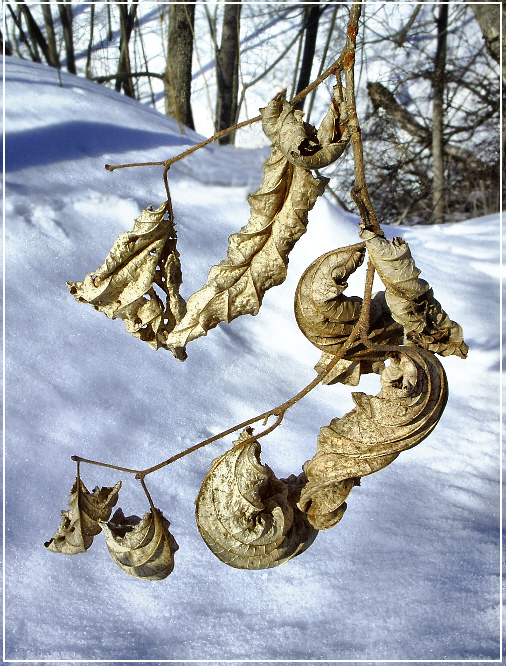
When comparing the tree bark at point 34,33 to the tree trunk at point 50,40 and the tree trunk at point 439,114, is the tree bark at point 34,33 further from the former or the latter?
the tree trunk at point 439,114

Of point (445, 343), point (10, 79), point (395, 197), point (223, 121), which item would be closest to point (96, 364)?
point (445, 343)

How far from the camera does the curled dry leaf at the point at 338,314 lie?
0.50 metres

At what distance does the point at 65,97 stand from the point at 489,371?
898 millimetres

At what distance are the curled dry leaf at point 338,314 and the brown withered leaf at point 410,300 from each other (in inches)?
1.4

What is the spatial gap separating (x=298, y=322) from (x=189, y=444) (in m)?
0.36

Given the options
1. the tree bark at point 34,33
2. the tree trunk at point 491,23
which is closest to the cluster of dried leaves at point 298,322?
the tree trunk at point 491,23

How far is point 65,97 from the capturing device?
1184mm

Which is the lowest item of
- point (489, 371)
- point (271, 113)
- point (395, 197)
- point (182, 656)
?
point (182, 656)

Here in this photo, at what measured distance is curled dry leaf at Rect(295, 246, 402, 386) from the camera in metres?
0.50

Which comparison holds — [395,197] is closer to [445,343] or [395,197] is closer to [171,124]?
[171,124]

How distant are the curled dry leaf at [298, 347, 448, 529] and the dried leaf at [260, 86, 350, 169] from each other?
156 millimetres

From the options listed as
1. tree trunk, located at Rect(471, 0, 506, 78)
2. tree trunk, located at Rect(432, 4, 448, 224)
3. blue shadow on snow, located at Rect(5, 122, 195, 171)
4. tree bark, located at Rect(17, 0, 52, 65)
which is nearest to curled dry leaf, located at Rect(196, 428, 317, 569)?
blue shadow on snow, located at Rect(5, 122, 195, 171)

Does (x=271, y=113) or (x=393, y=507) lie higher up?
(x=271, y=113)

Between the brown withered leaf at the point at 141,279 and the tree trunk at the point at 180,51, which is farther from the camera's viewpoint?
the tree trunk at the point at 180,51
